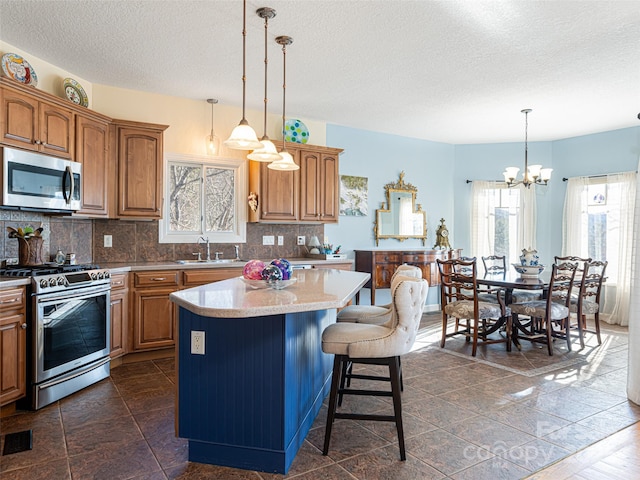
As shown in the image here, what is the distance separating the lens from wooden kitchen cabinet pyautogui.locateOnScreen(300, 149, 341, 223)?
204 inches

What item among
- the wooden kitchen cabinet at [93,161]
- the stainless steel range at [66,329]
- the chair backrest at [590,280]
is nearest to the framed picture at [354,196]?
the chair backrest at [590,280]

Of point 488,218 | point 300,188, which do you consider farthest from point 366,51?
point 488,218

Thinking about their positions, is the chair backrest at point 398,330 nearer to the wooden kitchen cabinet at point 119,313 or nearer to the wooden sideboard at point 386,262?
the wooden kitchen cabinet at point 119,313

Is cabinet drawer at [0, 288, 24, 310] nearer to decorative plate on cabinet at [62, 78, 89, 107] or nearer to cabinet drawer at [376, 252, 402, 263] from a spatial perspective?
decorative plate on cabinet at [62, 78, 89, 107]

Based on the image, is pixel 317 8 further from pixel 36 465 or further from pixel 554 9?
pixel 36 465

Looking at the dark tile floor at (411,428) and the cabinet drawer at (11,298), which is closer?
the dark tile floor at (411,428)

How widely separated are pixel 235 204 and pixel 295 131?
119 centimetres

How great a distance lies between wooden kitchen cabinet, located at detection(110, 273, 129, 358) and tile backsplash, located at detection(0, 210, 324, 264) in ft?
2.16

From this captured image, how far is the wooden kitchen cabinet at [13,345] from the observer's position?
275cm

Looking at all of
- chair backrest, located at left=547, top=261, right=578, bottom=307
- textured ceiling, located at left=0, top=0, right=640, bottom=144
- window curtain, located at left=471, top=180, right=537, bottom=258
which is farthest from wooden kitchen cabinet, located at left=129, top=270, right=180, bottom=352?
window curtain, located at left=471, top=180, right=537, bottom=258

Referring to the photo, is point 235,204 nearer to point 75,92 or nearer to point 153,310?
point 153,310

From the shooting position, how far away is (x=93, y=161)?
12.7 feet

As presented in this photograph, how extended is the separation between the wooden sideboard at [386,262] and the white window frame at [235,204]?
66.6 inches

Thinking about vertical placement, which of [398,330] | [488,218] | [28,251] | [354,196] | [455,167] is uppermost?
[455,167]
